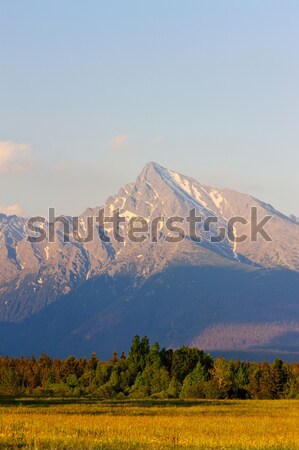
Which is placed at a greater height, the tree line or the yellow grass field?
the tree line

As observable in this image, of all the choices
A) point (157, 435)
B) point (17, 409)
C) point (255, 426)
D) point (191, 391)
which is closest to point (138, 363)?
point (191, 391)

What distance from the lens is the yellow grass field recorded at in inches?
2283

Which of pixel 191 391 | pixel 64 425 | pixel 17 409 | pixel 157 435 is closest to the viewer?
pixel 157 435

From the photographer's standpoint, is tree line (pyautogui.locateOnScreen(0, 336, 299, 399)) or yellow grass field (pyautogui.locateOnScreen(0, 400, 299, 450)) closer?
yellow grass field (pyautogui.locateOnScreen(0, 400, 299, 450))

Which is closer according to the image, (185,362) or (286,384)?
(286,384)

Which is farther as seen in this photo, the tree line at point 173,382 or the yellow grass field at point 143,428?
the tree line at point 173,382

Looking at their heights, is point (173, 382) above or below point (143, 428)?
above

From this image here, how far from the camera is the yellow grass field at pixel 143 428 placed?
190 ft

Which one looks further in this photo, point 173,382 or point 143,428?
point 173,382

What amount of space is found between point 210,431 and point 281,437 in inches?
261

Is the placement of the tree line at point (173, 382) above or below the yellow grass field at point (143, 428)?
above

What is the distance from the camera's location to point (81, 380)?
7520 inches

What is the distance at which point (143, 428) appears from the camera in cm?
6894

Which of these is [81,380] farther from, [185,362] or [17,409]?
[17,409]
